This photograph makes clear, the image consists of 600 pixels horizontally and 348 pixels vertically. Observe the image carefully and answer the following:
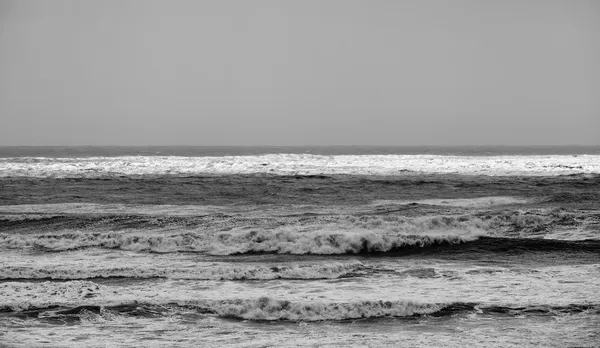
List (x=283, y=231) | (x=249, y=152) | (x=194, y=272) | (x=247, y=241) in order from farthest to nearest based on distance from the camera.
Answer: (x=249, y=152), (x=283, y=231), (x=247, y=241), (x=194, y=272)

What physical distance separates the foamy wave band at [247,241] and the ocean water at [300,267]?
0.14ft

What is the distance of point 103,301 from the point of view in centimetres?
916

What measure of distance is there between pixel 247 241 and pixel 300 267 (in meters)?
2.88

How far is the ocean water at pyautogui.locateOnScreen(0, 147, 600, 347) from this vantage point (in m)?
7.92

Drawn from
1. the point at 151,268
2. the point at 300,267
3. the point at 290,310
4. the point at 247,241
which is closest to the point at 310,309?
the point at 290,310

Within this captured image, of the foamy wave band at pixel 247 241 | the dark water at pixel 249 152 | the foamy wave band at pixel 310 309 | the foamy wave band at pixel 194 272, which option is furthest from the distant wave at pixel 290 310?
the dark water at pixel 249 152

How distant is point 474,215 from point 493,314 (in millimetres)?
8700

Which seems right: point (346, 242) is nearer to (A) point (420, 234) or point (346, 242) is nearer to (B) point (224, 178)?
(A) point (420, 234)

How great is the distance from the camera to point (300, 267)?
11.5 metres

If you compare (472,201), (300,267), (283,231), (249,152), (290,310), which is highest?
(249,152)

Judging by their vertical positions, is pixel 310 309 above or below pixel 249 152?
below

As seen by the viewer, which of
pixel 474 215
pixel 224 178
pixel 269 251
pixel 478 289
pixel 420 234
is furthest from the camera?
pixel 224 178

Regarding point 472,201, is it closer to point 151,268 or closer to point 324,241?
point 324,241

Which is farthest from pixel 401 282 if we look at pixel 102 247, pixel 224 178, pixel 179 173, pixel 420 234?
pixel 179 173
